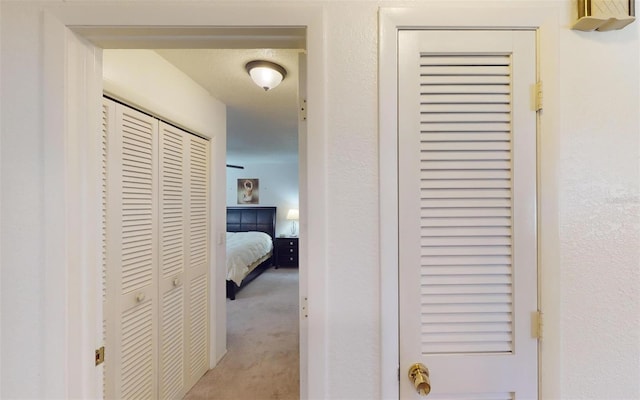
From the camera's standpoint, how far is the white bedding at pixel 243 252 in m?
3.95

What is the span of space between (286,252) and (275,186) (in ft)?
5.38

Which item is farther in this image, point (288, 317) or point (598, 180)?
point (288, 317)

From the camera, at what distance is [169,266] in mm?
1746

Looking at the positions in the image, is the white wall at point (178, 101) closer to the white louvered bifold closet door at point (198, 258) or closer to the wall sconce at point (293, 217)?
the white louvered bifold closet door at point (198, 258)

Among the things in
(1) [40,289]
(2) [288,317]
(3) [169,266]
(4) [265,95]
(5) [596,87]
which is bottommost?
(2) [288,317]

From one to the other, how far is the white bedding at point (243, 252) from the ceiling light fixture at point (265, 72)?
→ 2959mm

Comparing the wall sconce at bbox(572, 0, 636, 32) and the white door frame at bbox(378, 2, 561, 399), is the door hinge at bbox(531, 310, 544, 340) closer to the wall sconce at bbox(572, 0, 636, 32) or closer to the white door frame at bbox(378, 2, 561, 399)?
the white door frame at bbox(378, 2, 561, 399)

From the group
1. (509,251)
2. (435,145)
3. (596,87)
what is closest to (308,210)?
(435,145)

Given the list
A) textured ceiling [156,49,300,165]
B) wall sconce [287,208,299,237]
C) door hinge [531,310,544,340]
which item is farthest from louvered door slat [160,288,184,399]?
wall sconce [287,208,299,237]

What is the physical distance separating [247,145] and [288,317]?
2.66 m

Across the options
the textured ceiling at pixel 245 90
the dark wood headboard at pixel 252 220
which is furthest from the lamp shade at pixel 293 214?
the textured ceiling at pixel 245 90

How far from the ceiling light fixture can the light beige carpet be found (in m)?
2.23

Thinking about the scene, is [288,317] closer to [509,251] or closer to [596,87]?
[509,251]

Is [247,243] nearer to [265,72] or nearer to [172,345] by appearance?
[172,345]
